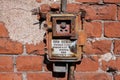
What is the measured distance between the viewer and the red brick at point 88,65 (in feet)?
4.37

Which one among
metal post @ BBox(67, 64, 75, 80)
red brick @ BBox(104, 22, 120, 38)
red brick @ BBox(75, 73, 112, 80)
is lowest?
red brick @ BBox(75, 73, 112, 80)

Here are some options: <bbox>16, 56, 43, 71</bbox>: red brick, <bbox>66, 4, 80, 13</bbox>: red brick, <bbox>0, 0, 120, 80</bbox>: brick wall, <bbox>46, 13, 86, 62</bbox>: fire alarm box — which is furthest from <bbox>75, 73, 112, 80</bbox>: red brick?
<bbox>66, 4, 80, 13</bbox>: red brick

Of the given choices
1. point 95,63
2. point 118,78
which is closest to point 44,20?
point 95,63

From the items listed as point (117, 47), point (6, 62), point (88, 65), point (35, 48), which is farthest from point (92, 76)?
point (6, 62)

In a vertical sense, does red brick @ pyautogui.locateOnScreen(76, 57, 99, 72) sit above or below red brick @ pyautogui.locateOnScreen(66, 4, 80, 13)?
below

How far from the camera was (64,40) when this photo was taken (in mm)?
1275

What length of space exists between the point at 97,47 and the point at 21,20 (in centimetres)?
40

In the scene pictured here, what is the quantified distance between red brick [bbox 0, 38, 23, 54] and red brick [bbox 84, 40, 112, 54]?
0.33 meters

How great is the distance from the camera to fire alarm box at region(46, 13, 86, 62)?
1.26 metres

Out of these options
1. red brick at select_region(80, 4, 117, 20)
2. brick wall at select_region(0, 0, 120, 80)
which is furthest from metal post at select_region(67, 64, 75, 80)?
red brick at select_region(80, 4, 117, 20)

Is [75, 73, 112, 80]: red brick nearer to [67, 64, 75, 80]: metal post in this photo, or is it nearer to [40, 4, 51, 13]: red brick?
[67, 64, 75, 80]: metal post

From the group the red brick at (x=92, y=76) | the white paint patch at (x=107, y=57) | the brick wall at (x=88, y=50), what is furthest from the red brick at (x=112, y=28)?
the red brick at (x=92, y=76)

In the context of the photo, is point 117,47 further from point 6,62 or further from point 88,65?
point 6,62

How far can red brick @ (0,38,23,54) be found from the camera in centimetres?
131
